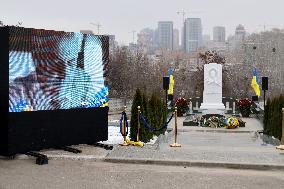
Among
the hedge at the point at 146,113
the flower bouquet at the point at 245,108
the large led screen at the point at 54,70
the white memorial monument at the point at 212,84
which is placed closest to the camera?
the large led screen at the point at 54,70

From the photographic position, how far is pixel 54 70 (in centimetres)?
1345

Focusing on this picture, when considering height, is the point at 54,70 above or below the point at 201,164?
above

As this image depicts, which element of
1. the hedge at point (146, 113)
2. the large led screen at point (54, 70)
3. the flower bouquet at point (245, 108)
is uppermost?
the large led screen at point (54, 70)

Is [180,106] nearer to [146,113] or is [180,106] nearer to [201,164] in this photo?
[146,113]

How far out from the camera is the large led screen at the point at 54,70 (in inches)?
490

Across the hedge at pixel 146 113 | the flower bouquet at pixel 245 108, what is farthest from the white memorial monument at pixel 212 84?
the hedge at pixel 146 113

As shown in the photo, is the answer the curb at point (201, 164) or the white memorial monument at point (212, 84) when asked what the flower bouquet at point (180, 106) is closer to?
the white memorial monument at point (212, 84)

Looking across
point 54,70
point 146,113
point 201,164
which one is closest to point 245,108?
point 146,113

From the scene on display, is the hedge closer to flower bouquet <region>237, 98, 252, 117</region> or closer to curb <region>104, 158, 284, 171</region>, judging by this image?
curb <region>104, 158, 284, 171</region>

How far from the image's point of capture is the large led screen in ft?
40.8

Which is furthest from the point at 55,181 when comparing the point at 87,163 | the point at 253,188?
the point at 253,188

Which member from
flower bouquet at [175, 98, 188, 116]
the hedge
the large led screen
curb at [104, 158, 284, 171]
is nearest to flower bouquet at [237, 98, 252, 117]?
flower bouquet at [175, 98, 188, 116]

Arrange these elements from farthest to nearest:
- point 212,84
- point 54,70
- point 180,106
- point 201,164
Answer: point 180,106, point 212,84, point 54,70, point 201,164

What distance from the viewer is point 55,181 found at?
1027cm
